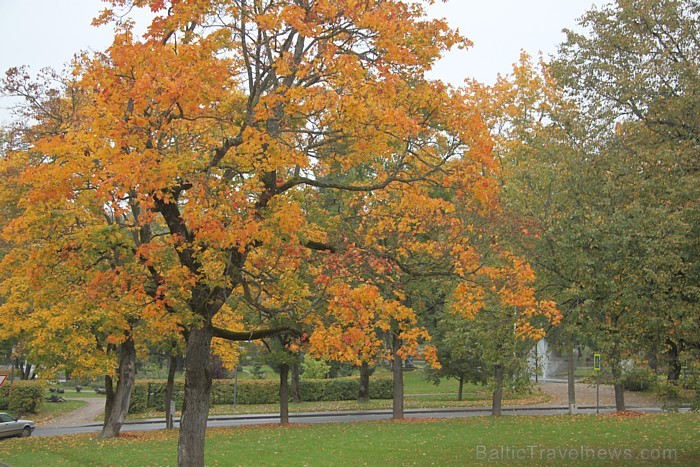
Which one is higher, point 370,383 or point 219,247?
point 219,247

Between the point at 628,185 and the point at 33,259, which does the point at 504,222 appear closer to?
the point at 628,185

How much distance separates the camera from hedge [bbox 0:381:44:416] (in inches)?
1518

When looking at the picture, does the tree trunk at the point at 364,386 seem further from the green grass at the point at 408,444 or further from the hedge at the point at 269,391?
the green grass at the point at 408,444

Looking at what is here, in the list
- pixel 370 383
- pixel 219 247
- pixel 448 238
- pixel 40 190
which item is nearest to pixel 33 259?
pixel 40 190

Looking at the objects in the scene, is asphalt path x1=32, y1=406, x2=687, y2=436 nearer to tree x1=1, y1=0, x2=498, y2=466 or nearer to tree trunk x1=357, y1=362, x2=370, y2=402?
tree trunk x1=357, y1=362, x2=370, y2=402

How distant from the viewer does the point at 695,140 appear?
38.2 ft

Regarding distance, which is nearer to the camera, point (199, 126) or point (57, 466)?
point (199, 126)

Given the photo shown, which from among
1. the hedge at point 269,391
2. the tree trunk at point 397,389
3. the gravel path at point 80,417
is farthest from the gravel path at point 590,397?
the gravel path at point 80,417

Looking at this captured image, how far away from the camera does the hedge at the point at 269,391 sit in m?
42.2

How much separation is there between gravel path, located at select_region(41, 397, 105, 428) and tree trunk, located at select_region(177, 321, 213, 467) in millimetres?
28213

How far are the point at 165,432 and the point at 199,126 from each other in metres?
18.0

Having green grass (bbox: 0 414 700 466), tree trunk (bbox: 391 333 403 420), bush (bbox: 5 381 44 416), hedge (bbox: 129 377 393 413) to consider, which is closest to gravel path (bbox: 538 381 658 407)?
tree trunk (bbox: 391 333 403 420)

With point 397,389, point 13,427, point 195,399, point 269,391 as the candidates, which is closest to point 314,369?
point 269,391

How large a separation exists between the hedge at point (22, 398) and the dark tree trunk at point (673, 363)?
36.7 metres
